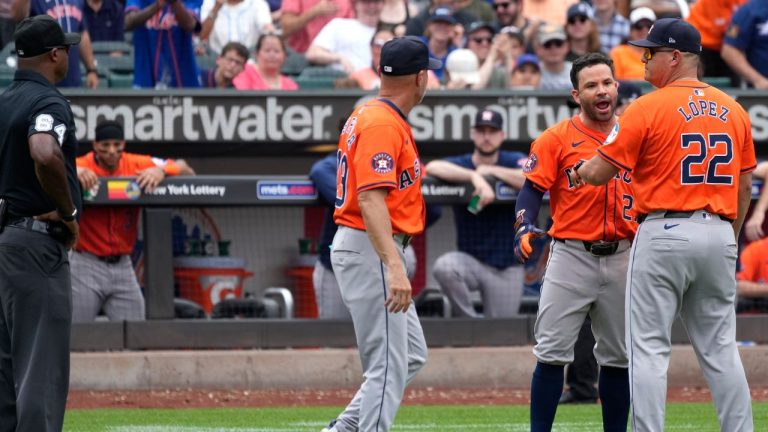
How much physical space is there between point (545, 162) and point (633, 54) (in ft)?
19.6

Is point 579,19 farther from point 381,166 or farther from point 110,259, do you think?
point 381,166

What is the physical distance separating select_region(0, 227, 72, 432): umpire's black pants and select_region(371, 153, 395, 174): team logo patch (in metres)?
1.39

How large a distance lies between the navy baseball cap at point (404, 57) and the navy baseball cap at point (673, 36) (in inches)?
37.5

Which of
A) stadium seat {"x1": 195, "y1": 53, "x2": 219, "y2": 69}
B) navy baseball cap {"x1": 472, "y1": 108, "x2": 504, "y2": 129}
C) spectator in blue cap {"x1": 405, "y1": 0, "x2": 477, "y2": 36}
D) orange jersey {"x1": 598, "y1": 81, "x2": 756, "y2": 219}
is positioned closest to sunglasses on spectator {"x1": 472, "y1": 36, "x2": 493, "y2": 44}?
spectator in blue cap {"x1": 405, "y1": 0, "x2": 477, "y2": 36}

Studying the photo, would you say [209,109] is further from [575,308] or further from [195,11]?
[575,308]

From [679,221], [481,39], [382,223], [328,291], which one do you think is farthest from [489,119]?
[382,223]

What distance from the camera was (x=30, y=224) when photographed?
5.50m

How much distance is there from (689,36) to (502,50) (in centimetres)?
648

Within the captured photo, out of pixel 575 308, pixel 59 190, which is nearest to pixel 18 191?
pixel 59 190

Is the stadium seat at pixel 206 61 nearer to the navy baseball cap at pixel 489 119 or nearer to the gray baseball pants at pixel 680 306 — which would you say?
the navy baseball cap at pixel 489 119

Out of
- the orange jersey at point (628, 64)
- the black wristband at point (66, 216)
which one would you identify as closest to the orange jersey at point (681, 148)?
the black wristband at point (66, 216)

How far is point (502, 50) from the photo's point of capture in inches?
476

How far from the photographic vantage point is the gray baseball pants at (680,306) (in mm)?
5539

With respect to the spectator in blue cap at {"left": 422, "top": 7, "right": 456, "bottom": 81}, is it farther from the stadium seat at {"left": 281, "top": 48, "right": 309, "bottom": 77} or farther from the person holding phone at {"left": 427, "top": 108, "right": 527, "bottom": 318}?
the person holding phone at {"left": 427, "top": 108, "right": 527, "bottom": 318}
